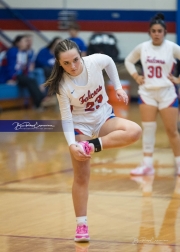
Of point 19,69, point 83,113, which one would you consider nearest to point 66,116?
point 83,113

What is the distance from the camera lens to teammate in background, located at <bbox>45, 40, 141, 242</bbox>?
4398mm

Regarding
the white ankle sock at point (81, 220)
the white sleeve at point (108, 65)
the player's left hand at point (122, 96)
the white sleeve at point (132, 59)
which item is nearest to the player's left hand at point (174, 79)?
the white sleeve at point (132, 59)

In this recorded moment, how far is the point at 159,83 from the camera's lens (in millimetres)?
6883

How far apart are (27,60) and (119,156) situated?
17.8 feet

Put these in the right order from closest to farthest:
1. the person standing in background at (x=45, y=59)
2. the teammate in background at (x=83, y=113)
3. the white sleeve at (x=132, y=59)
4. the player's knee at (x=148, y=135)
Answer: the teammate in background at (x=83, y=113)
the player's knee at (x=148, y=135)
the white sleeve at (x=132, y=59)
the person standing in background at (x=45, y=59)

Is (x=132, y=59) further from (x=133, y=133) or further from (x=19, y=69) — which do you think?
(x=19, y=69)

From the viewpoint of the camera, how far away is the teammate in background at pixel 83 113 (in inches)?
173

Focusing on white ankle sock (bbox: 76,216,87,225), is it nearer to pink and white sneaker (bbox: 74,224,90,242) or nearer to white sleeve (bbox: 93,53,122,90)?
pink and white sneaker (bbox: 74,224,90,242)

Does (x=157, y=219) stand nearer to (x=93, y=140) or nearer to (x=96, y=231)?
(x=96, y=231)

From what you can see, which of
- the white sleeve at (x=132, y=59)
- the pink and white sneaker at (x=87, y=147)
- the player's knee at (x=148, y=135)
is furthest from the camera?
the white sleeve at (x=132, y=59)

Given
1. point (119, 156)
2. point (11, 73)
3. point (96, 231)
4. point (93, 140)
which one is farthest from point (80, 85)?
point (11, 73)

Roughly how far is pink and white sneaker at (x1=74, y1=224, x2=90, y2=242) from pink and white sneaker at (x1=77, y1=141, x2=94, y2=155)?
0.64 metres

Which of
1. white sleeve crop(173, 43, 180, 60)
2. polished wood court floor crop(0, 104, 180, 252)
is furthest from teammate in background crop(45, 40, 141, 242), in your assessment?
white sleeve crop(173, 43, 180, 60)

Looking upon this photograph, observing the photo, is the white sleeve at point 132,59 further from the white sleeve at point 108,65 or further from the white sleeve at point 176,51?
the white sleeve at point 108,65
